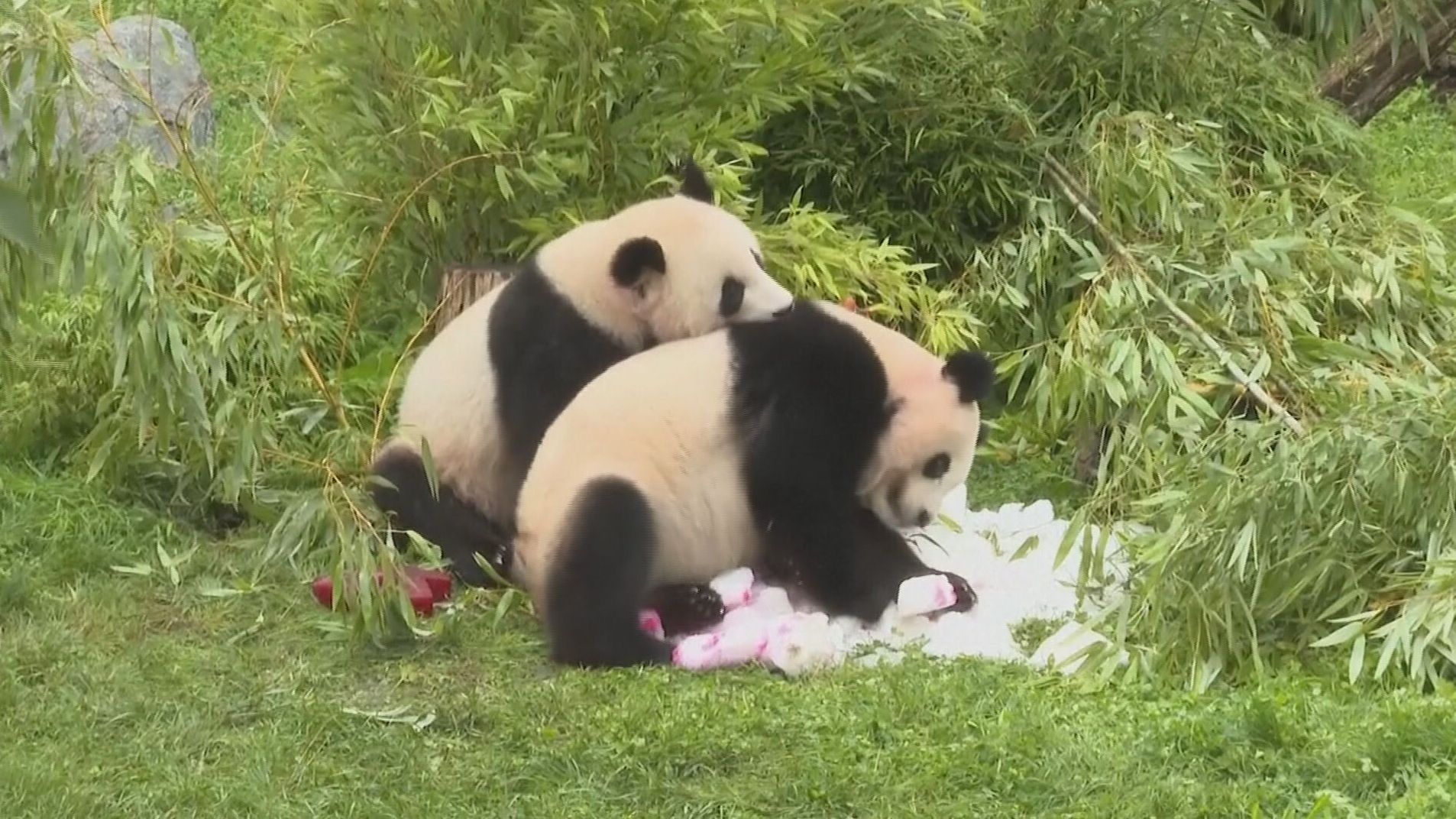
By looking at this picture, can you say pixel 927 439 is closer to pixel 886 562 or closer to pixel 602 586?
pixel 886 562

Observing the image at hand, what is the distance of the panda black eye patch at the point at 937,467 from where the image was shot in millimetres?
3926

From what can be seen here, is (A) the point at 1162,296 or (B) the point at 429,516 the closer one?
(B) the point at 429,516

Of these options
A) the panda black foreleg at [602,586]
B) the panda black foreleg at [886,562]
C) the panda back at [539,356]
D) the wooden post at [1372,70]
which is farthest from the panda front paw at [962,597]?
the wooden post at [1372,70]

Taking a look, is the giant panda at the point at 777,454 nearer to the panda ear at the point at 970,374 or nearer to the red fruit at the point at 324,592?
the panda ear at the point at 970,374

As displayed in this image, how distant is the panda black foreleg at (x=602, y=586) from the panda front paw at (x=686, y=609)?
0.19 meters

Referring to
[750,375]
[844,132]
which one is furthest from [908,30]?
[750,375]

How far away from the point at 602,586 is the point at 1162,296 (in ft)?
6.41

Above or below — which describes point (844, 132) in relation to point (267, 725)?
above

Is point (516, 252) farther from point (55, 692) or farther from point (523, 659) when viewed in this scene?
point (55, 692)

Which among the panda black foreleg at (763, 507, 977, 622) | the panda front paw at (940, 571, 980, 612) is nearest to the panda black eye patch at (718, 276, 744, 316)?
the panda black foreleg at (763, 507, 977, 622)

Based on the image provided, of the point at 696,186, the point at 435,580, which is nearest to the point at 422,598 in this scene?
the point at 435,580

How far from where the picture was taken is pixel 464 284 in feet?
15.8

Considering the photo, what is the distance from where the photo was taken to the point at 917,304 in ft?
16.9

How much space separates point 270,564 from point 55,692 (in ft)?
2.56
